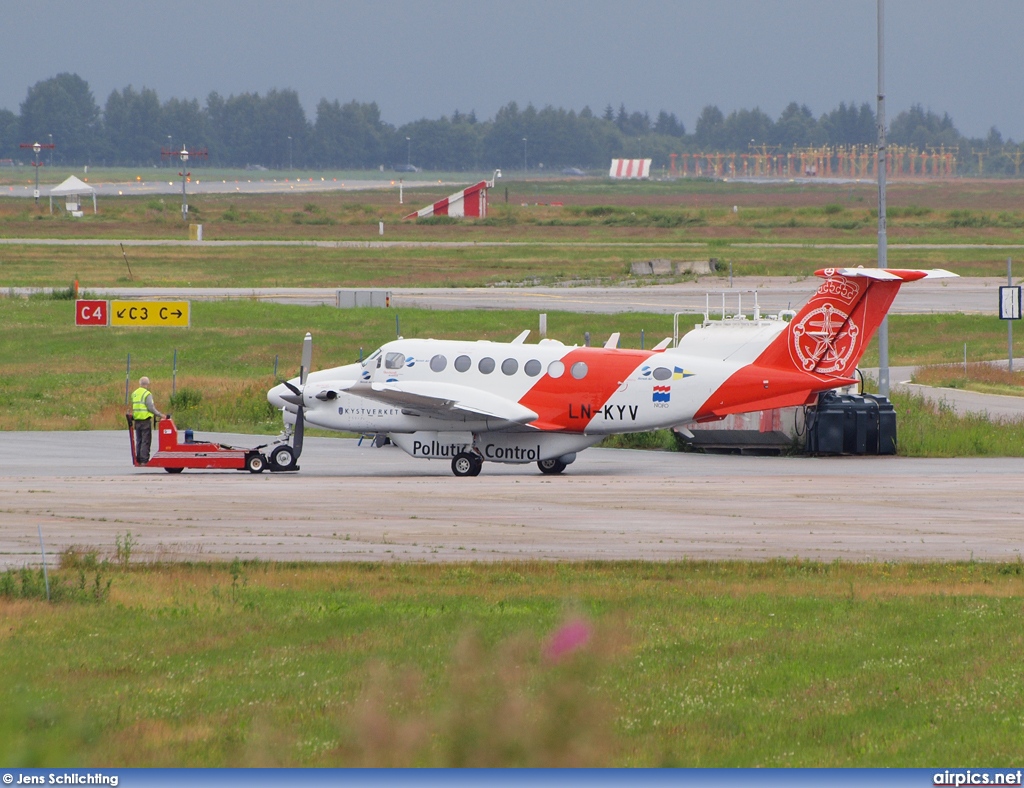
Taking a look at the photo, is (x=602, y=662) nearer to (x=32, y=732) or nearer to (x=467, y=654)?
(x=467, y=654)

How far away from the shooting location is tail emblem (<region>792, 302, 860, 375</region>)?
26812 mm

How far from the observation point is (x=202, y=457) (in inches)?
1053

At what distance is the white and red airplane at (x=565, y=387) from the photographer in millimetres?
26562

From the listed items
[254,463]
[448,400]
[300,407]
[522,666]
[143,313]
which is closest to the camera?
[522,666]

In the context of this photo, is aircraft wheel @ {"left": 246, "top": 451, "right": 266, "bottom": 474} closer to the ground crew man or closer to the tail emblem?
the ground crew man

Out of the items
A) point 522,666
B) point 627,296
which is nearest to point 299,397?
point 522,666

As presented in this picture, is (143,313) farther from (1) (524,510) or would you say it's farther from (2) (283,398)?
(1) (524,510)

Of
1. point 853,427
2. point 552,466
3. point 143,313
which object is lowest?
point 552,466

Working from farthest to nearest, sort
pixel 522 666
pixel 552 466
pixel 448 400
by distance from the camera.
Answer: pixel 552 466 < pixel 448 400 < pixel 522 666

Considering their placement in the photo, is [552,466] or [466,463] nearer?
[466,463]

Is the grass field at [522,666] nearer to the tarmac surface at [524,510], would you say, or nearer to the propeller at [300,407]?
the tarmac surface at [524,510]

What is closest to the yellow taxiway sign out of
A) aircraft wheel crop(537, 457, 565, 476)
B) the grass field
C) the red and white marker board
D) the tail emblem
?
aircraft wheel crop(537, 457, 565, 476)

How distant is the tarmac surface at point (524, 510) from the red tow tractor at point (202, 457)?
0.39 metres

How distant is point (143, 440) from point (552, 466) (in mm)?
8622
